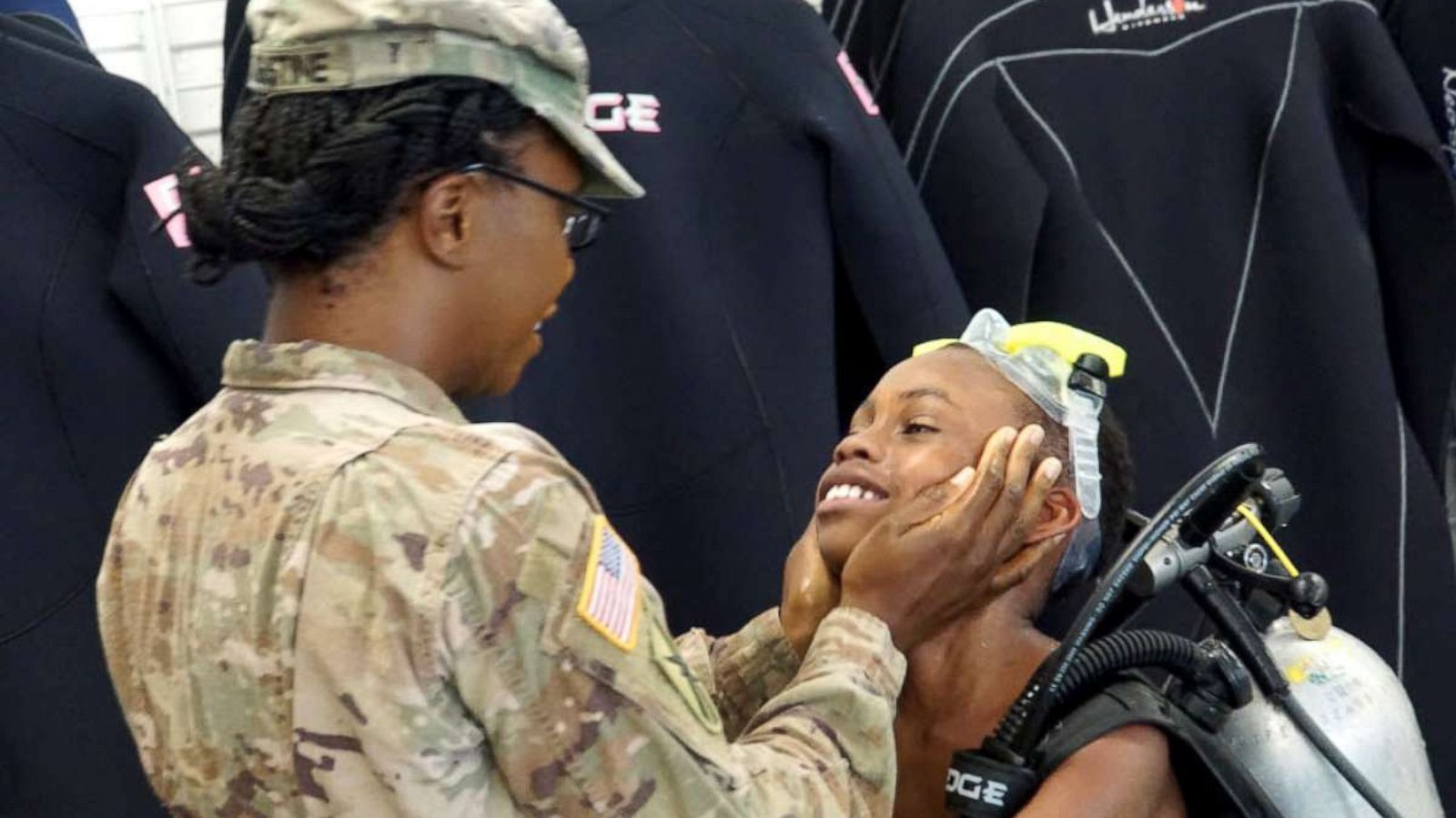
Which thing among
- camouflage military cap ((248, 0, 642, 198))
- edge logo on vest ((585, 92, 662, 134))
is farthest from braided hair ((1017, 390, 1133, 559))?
camouflage military cap ((248, 0, 642, 198))

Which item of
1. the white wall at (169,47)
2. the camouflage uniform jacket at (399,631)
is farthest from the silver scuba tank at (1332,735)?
the white wall at (169,47)

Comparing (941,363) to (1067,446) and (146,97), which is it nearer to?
(1067,446)

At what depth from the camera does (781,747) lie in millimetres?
1226

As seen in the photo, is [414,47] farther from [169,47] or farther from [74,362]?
[169,47]

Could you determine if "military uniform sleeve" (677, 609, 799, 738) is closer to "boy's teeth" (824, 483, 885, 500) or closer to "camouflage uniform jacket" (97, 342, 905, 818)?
"boy's teeth" (824, 483, 885, 500)

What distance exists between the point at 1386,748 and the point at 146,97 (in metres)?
1.48

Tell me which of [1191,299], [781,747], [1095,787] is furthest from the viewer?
[1191,299]

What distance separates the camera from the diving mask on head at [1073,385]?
1.79 m

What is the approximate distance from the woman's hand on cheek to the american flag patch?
45 centimetres

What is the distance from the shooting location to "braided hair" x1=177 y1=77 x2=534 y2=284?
1.14 m

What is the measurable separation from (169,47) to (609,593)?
1959mm

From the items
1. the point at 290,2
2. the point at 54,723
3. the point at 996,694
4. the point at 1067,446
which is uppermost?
the point at 290,2

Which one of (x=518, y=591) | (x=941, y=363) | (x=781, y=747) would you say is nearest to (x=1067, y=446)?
(x=941, y=363)

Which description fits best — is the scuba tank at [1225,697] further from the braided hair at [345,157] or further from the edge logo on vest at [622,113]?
the edge logo on vest at [622,113]
